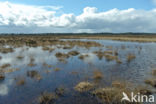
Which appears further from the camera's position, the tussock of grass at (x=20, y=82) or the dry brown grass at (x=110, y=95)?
the tussock of grass at (x=20, y=82)

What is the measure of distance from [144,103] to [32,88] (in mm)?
8174

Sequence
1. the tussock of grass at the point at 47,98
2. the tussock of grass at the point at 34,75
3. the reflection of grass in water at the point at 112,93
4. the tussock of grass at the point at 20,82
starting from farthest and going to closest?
the tussock of grass at the point at 34,75 → the tussock of grass at the point at 20,82 → the reflection of grass in water at the point at 112,93 → the tussock of grass at the point at 47,98

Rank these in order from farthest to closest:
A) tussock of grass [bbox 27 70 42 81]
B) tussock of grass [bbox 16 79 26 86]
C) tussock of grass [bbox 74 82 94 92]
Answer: tussock of grass [bbox 27 70 42 81], tussock of grass [bbox 16 79 26 86], tussock of grass [bbox 74 82 94 92]

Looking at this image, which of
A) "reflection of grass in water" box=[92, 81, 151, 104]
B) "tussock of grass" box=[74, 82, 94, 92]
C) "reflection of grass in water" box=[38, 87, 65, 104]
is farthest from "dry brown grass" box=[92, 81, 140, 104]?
"reflection of grass in water" box=[38, 87, 65, 104]

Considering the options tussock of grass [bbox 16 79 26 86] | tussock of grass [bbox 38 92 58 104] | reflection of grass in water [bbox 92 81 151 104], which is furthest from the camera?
tussock of grass [bbox 16 79 26 86]

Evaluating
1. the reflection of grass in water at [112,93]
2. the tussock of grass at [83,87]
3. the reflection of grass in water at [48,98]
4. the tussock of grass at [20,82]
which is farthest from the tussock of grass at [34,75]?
the reflection of grass in water at [112,93]

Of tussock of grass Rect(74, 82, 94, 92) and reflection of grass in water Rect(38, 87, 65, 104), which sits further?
tussock of grass Rect(74, 82, 94, 92)

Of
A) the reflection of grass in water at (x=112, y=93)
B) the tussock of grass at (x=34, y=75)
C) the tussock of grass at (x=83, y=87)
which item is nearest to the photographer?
the reflection of grass in water at (x=112, y=93)

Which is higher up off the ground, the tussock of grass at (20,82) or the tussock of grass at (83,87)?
the tussock of grass at (20,82)

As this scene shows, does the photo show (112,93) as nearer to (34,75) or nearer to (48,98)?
(48,98)

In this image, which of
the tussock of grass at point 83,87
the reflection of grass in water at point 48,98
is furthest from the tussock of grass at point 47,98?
the tussock of grass at point 83,87

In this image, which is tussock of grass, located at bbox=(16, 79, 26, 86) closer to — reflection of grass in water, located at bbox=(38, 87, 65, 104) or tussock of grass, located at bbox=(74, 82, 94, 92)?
reflection of grass in water, located at bbox=(38, 87, 65, 104)

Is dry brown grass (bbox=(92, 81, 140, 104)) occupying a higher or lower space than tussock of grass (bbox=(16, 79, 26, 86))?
lower

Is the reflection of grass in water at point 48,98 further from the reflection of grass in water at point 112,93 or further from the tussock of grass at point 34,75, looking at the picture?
the tussock of grass at point 34,75
